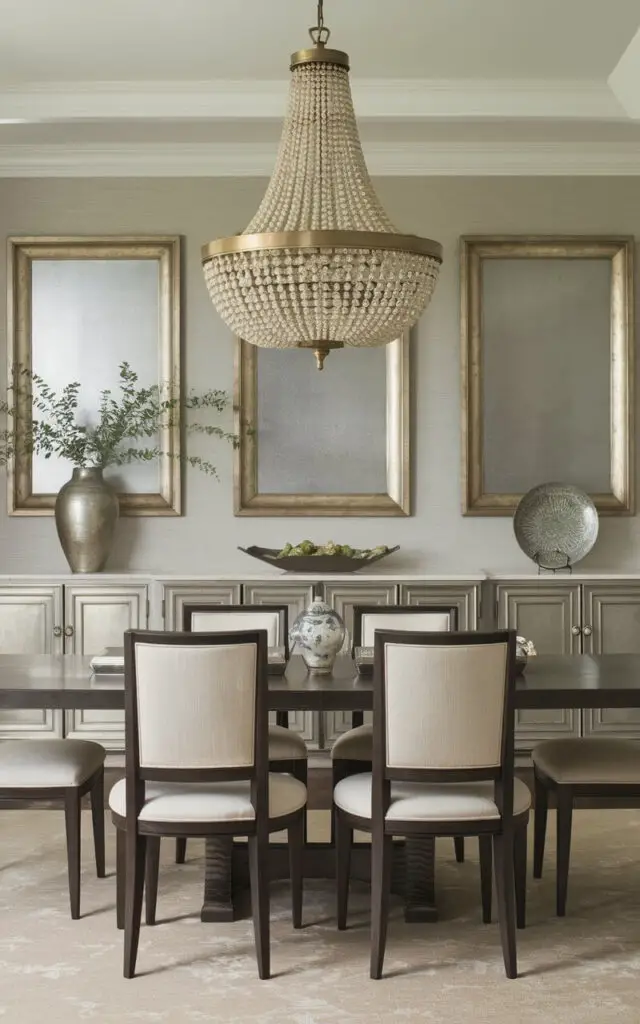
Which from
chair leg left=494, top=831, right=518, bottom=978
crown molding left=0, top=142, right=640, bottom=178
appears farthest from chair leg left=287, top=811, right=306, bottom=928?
crown molding left=0, top=142, right=640, bottom=178

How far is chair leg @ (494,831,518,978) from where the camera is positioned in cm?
314

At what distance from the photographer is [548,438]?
5676 millimetres

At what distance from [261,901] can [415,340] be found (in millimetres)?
3193

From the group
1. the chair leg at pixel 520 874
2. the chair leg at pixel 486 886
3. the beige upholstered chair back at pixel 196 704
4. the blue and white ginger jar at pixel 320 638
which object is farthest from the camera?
the blue and white ginger jar at pixel 320 638

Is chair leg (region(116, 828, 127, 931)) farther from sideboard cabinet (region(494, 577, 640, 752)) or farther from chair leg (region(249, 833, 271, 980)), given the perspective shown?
sideboard cabinet (region(494, 577, 640, 752))

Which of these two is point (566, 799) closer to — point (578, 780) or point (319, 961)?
point (578, 780)

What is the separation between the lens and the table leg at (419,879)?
3.57 m

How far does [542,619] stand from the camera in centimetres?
527

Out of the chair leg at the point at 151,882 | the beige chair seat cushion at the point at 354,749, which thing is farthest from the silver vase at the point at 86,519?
the chair leg at the point at 151,882

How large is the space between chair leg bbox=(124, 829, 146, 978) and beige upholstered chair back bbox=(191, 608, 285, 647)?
1157 mm

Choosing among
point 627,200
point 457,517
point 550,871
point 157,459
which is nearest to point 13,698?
point 550,871

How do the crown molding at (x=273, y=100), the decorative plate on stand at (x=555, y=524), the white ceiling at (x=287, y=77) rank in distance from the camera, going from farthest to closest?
1. the decorative plate on stand at (x=555, y=524)
2. the crown molding at (x=273, y=100)
3. the white ceiling at (x=287, y=77)

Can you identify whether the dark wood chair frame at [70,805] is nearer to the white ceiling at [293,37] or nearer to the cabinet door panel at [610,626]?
the cabinet door panel at [610,626]

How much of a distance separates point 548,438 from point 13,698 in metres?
3.11
